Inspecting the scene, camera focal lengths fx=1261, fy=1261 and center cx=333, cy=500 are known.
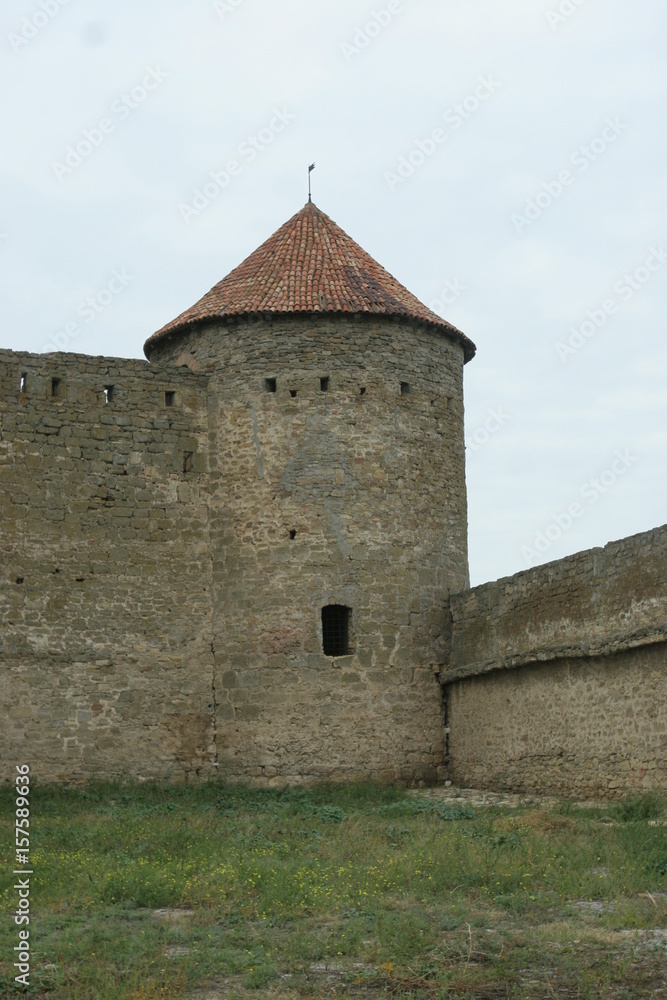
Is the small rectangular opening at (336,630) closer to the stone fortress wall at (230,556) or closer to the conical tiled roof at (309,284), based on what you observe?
the stone fortress wall at (230,556)

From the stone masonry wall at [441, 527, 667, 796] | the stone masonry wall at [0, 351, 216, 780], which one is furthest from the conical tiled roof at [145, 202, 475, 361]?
the stone masonry wall at [441, 527, 667, 796]

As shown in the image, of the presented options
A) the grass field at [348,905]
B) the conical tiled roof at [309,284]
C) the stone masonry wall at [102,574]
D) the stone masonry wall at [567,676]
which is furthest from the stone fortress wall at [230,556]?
the grass field at [348,905]

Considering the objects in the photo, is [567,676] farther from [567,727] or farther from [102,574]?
[102,574]

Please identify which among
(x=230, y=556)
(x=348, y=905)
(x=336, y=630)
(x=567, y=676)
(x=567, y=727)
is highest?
(x=230, y=556)

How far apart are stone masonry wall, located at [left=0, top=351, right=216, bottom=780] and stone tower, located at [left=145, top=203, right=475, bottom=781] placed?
0.51 m

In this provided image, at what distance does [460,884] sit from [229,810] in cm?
Result: 600

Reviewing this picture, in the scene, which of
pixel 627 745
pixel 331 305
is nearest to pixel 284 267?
pixel 331 305

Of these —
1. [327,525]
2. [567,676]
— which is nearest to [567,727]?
[567,676]

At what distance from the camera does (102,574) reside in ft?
55.9

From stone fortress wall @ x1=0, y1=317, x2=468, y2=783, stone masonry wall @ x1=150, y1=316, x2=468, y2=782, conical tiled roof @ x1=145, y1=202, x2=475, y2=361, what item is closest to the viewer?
stone fortress wall @ x1=0, y1=317, x2=468, y2=783

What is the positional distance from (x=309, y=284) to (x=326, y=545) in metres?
3.96

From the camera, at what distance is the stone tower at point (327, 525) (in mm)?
17453

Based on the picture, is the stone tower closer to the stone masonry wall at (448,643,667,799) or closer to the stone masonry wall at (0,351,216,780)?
the stone masonry wall at (0,351,216,780)

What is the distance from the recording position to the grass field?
7305 mm
